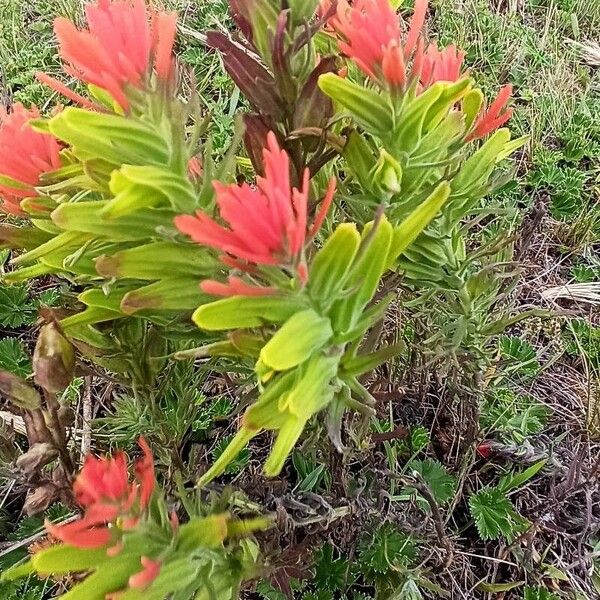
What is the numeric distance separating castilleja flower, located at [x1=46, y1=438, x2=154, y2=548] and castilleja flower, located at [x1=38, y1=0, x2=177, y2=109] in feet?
1.25

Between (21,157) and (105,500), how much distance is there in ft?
1.38

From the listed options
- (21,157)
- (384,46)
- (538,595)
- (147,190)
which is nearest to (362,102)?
(384,46)

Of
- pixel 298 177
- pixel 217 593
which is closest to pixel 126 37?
pixel 298 177

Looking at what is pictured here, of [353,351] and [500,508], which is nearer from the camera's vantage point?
[353,351]

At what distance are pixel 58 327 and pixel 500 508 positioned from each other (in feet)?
2.75

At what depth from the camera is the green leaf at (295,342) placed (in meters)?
0.68

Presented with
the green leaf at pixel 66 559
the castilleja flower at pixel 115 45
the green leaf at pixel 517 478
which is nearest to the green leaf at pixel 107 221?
the castilleja flower at pixel 115 45

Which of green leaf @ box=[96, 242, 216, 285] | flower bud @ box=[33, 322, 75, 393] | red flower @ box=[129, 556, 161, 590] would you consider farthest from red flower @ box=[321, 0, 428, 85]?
red flower @ box=[129, 556, 161, 590]

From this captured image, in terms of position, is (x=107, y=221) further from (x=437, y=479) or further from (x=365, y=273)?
(x=437, y=479)

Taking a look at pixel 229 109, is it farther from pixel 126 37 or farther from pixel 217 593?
pixel 217 593

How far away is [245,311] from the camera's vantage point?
0.70 meters

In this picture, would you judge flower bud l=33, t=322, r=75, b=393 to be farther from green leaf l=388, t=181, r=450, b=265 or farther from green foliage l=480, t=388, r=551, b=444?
green foliage l=480, t=388, r=551, b=444

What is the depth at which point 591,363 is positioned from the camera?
1523mm

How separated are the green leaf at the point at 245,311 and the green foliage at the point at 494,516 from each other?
728 mm
